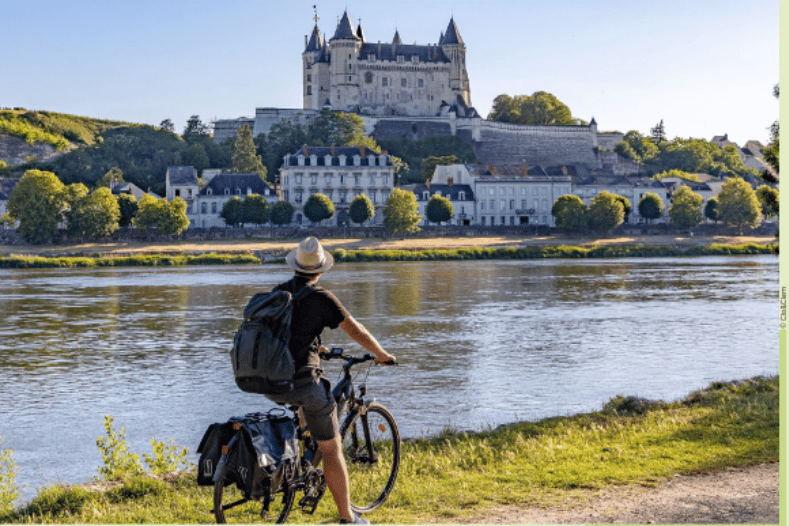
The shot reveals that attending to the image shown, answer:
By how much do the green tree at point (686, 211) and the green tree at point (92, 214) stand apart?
3898cm

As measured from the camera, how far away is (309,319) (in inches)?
170

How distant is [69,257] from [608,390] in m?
43.5

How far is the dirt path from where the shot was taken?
466 centimetres

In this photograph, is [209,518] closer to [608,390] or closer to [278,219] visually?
[608,390]

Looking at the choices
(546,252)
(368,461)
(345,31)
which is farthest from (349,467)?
(345,31)

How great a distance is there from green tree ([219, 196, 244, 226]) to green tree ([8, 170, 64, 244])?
11076 mm

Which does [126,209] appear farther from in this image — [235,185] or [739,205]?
[739,205]

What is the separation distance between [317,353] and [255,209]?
193ft

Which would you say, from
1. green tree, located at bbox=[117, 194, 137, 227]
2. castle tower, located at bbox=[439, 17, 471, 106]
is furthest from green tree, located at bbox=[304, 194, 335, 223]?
castle tower, located at bbox=[439, 17, 471, 106]

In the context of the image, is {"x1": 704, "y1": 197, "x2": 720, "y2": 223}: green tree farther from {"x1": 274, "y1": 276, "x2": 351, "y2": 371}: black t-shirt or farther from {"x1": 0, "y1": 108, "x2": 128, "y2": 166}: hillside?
{"x1": 274, "y1": 276, "x2": 351, "y2": 371}: black t-shirt

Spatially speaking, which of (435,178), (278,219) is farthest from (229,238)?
(435,178)

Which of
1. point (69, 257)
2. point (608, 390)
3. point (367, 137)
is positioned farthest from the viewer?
point (367, 137)

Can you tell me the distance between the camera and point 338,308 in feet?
14.2

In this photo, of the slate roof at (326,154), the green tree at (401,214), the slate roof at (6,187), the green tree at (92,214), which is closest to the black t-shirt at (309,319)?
the green tree at (92,214)
